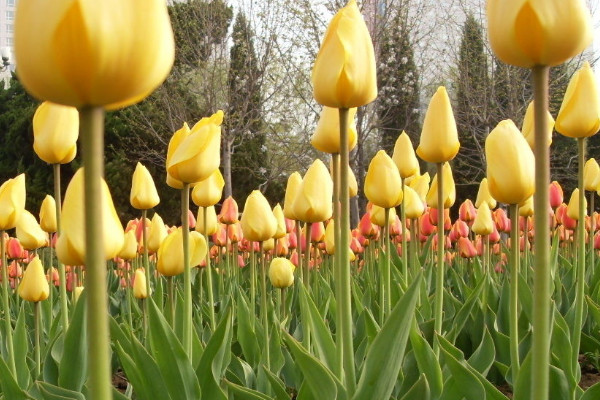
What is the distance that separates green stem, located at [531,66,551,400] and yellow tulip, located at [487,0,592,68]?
21mm

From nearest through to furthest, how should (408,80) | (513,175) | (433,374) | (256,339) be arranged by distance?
(513,175) → (433,374) → (256,339) → (408,80)

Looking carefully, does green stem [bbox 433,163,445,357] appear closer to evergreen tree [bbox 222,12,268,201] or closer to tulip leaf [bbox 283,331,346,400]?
tulip leaf [bbox 283,331,346,400]

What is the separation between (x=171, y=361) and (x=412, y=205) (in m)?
1.52

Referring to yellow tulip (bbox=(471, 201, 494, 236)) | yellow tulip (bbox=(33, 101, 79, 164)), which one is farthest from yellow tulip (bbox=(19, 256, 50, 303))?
yellow tulip (bbox=(471, 201, 494, 236))

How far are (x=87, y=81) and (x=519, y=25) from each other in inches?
21.8

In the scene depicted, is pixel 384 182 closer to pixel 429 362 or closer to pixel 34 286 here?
pixel 429 362

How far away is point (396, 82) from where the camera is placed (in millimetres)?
17219

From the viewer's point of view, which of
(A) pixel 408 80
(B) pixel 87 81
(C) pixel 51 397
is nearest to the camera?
(B) pixel 87 81

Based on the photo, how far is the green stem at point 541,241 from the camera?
82cm

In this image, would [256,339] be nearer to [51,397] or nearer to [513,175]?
[51,397]

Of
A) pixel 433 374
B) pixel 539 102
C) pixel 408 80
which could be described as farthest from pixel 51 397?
pixel 408 80

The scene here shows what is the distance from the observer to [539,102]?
2.68 ft

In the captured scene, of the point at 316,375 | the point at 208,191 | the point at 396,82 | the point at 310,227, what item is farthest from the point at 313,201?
the point at 396,82

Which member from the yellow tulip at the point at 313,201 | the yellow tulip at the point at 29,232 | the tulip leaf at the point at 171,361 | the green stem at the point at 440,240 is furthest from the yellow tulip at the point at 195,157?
the yellow tulip at the point at 29,232
